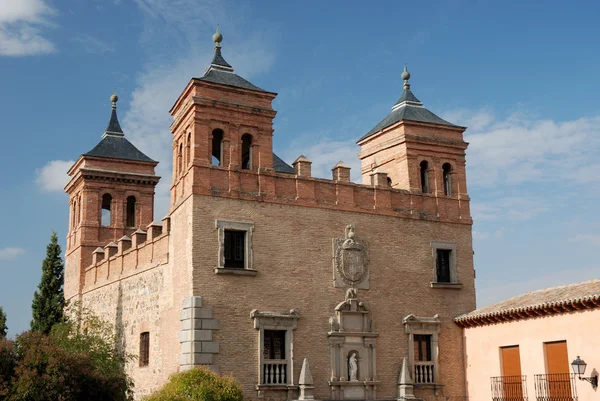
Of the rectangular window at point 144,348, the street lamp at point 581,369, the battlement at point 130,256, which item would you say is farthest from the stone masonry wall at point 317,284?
the street lamp at point 581,369

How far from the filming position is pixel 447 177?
24750 millimetres

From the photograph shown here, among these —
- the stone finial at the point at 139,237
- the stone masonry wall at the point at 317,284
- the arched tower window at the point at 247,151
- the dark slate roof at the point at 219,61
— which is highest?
the dark slate roof at the point at 219,61

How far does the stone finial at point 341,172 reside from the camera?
73.2ft

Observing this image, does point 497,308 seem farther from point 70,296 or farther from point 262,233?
point 70,296

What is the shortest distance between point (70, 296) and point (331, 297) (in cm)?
Result: 1473

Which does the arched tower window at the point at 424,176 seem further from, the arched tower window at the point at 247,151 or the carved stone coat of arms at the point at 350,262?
the arched tower window at the point at 247,151

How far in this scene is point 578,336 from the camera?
61.2ft

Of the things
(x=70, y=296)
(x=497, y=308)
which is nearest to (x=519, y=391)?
(x=497, y=308)

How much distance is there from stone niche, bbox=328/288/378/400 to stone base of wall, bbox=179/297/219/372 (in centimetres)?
370

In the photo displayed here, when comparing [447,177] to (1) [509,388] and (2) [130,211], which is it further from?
→ (2) [130,211]

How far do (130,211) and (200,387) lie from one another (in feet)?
56.6

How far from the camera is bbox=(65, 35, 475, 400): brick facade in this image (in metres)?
19.5

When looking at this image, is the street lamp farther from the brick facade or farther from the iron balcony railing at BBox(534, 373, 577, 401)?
the brick facade

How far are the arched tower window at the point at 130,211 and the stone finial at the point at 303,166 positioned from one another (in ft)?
43.9
